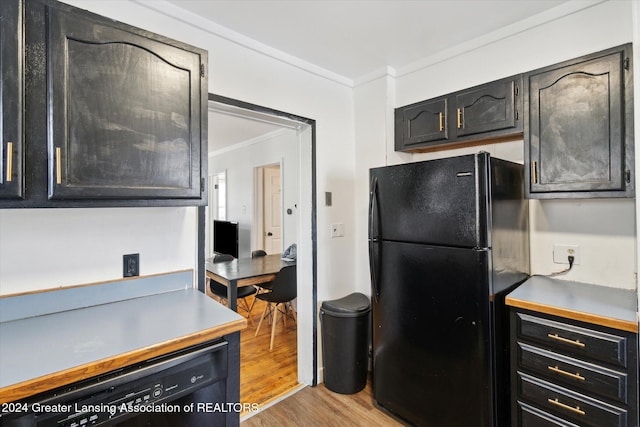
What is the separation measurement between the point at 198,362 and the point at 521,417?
5.09 ft

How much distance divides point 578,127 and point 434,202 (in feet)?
2.59

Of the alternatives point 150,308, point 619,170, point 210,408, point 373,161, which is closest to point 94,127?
point 150,308

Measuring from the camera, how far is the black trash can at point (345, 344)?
2.27 metres

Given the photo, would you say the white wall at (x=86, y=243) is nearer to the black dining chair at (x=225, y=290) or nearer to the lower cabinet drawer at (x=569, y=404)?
the black dining chair at (x=225, y=290)

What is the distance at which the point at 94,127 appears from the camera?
48.9 inches

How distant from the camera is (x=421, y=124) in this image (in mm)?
2334

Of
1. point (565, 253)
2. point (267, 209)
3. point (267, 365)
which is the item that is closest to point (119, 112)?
point (267, 365)

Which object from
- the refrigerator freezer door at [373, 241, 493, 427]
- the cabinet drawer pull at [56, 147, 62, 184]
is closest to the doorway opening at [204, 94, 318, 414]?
the refrigerator freezer door at [373, 241, 493, 427]

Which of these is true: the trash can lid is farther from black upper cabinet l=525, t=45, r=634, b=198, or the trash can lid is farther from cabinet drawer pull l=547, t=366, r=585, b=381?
black upper cabinet l=525, t=45, r=634, b=198

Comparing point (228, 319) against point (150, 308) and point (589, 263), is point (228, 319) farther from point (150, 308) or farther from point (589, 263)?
point (589, 263)

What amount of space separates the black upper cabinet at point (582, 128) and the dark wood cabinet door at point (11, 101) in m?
2.26

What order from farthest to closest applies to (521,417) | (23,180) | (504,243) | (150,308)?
(504,243)
(521,417)
(150,308)
(23,180)

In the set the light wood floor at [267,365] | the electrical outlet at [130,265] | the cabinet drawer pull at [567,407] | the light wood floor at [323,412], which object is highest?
the electrical outlet at [130,265]

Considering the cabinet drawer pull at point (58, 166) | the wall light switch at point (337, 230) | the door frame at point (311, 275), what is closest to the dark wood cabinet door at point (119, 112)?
the cabinet drawer pull at point (58, 166)
